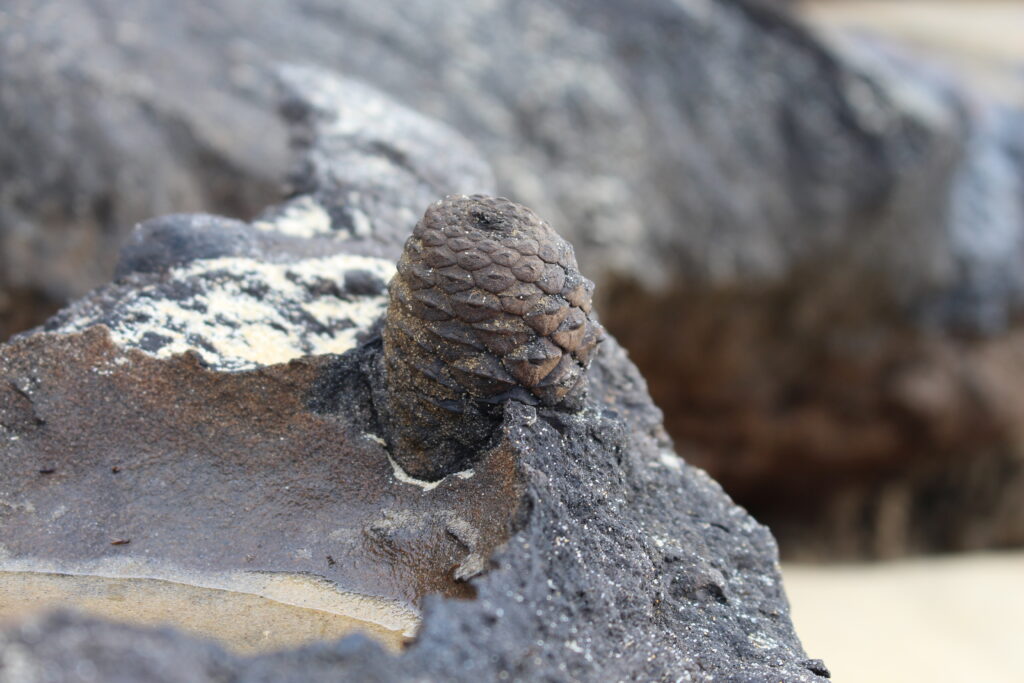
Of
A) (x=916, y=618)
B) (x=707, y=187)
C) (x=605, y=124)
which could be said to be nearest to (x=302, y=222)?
(x=605, y=124)

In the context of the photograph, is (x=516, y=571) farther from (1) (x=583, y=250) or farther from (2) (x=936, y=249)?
(2) (x=936, y=249)

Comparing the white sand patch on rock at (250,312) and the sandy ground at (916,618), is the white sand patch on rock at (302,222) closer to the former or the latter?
the white sand patch on rock at (250,312)

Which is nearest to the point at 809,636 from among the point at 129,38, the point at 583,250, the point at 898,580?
the point at 898,580

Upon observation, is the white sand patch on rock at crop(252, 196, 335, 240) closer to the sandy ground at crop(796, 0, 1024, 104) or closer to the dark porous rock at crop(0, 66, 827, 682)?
the dark porous rock at crop(0, 66, 827, 682)

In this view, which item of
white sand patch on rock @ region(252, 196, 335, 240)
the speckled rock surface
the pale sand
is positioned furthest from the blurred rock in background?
the pale sand

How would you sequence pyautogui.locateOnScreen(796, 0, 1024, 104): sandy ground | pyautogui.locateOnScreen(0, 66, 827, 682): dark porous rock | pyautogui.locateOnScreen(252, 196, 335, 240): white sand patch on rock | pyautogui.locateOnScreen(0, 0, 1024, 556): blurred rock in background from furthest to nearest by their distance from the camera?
pyautogui.locateOnScreen(796, 0, 1024, 104): sandy ground
pyautogui.locateOnScreen(0, 0, 1024, 556): blurred rock in background
pyautogui.locateOnScreen(252, 196, 335, 240): white sand patch on rock
pyautogui.locateOnScreen(0, 66, 827, 682): dark porous rock
